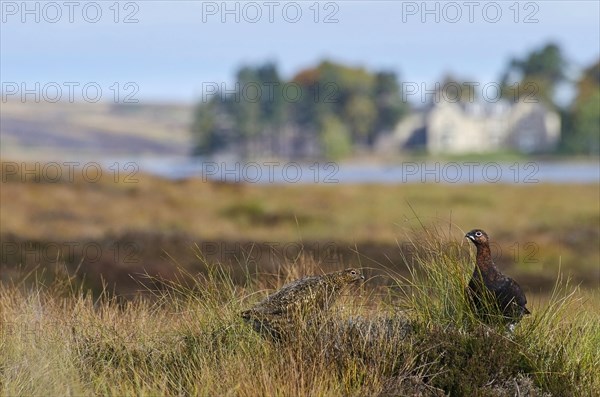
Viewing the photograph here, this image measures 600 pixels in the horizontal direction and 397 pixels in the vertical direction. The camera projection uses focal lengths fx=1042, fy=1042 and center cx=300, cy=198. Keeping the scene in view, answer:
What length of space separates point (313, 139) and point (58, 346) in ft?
407

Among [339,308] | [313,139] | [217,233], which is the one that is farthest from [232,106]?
[339,308]

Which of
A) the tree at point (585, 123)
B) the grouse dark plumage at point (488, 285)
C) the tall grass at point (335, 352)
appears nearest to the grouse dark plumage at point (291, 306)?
the tall grass at point (335, 352)

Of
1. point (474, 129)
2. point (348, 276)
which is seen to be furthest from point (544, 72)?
point (348, 276)

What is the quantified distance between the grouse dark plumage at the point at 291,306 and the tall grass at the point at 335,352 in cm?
13

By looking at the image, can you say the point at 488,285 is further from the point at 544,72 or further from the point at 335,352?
the point at 544,72

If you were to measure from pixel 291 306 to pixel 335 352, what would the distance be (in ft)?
1.88

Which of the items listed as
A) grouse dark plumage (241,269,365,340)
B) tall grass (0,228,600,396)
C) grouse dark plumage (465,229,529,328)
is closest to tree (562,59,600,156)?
tall grass (0,228,600,396)

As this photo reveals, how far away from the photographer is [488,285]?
8.87m

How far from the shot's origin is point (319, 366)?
27.9 ft

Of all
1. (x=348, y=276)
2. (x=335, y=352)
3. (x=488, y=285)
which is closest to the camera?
(x=335, y=352)

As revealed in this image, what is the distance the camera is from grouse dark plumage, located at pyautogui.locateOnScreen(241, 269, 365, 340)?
29.4ft

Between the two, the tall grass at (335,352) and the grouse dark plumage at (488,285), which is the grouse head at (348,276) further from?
the grouse dark plumage at (488,285)

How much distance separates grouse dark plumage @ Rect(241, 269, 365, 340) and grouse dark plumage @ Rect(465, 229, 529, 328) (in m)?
1.23

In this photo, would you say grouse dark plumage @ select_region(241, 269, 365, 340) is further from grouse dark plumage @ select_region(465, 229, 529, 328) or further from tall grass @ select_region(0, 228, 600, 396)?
grouse dark plumage @ select_region(465, 229, 529, 328)
